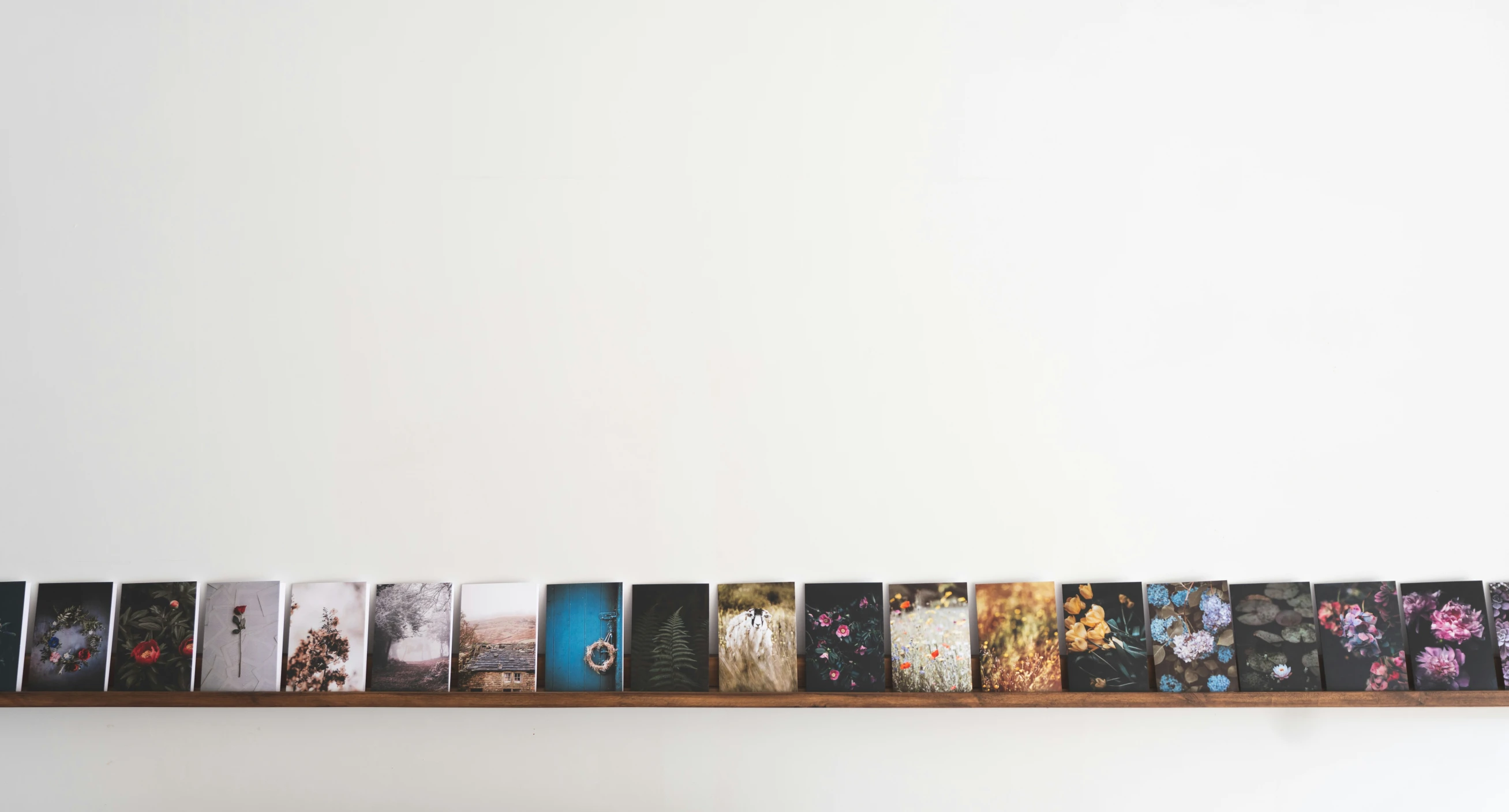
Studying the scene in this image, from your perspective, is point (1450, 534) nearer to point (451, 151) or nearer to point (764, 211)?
point (764, 211)

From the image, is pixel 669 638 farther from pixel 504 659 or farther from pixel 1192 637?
pixel 1192 637

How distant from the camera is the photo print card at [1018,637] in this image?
1.87 metres

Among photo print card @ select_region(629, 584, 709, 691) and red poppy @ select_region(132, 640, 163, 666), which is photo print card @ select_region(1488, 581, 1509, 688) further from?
red poppy @ select_region(132, 640, 163, 666)

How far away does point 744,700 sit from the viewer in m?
1.87

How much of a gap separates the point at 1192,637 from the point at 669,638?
1.15m

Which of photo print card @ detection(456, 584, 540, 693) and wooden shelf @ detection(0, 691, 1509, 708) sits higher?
photo print card @ detection(456, 584, 540, 693)

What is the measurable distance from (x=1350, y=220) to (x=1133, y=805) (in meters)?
1.44

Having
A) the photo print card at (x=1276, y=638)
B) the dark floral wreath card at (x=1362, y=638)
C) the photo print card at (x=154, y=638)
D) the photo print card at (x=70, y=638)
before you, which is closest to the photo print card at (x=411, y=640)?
the photo print card at (x=154, y=638)

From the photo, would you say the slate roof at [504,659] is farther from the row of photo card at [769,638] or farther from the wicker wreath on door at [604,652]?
the wicker wreath on door at [604,652]

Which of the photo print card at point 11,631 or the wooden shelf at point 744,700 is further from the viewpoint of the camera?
the photo print card at point 11,631

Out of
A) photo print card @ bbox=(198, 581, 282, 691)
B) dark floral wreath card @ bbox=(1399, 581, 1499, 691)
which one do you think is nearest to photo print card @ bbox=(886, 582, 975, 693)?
dark floral wreath card @ bbox=(1399, 581, 1499, 691)

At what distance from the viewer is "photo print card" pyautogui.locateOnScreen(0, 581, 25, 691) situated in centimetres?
193

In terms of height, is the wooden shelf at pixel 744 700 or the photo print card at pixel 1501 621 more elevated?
the photo print card at pixel 1501 621

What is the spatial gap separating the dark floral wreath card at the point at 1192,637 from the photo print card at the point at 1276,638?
0.08 feet
